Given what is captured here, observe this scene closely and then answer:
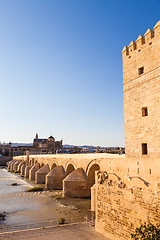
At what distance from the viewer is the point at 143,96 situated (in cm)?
873

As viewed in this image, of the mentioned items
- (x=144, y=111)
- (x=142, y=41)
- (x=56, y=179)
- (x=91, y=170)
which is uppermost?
(x=142, y=41)

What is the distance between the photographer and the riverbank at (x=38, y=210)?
10762mm

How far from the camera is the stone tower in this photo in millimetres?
8039

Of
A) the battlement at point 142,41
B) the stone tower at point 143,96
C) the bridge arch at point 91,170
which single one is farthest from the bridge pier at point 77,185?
the battlement at point 142,41

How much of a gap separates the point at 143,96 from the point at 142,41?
2737 mm

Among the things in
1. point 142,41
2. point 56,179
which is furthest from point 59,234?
point 56,179

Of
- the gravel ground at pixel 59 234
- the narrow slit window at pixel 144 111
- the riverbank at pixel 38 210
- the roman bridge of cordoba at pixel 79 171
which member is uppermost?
the narrow slit window at pixel 144 111

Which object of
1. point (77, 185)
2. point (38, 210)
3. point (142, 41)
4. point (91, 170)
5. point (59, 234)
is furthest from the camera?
point (77, 185)

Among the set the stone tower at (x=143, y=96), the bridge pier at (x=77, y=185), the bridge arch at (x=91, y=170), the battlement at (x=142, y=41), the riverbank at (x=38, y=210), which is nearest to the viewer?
the stone tower at (x=143, y=96)

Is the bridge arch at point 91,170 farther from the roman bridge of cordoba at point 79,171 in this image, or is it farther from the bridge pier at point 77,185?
the bridge pier at point 77,185

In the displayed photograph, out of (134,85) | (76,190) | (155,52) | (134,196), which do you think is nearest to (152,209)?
(134,196)

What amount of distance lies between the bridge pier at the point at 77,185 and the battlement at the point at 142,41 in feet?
36.0

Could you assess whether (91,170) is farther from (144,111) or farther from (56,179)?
(144,111)

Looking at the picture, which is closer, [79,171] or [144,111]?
[144,111]
